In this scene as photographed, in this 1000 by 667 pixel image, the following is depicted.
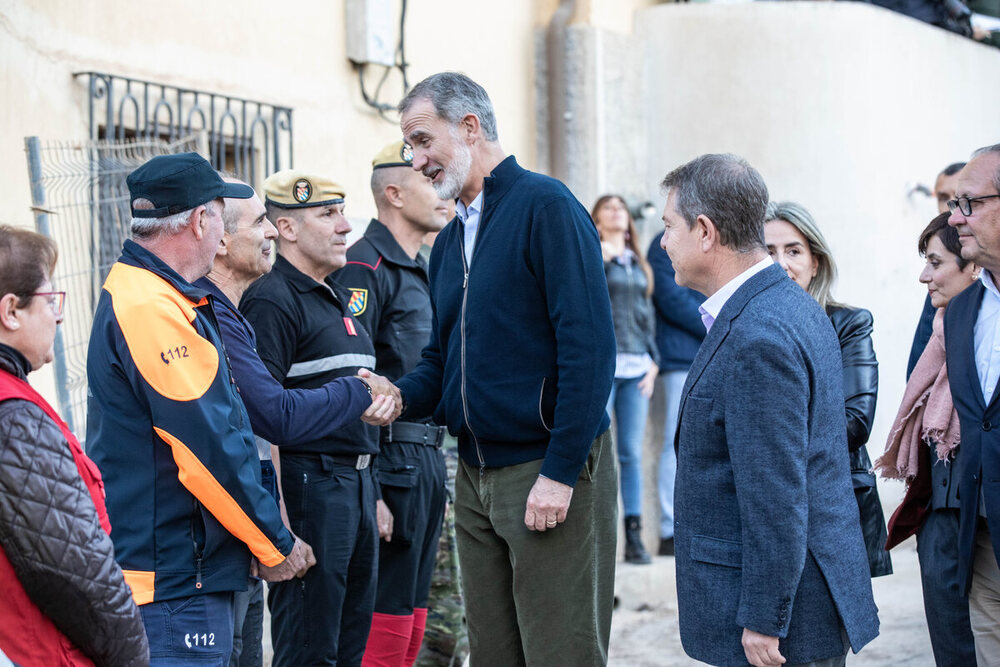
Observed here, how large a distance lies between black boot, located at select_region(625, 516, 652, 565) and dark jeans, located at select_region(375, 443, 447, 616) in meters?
2.90

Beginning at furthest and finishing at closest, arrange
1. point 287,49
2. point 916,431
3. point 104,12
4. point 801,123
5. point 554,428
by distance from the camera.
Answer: point 801,123 < point 287,49 < point 104,12 < point 916,431 < point 554,428

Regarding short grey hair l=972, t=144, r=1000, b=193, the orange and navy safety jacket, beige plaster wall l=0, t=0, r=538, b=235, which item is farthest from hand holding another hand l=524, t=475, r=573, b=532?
beige plaster wall l=0, t=0, r=538, b=235

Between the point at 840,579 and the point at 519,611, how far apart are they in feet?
3.32

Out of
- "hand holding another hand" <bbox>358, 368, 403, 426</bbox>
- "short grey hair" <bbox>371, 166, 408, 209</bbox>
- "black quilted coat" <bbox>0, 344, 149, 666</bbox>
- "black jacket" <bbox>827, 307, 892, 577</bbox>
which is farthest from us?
"short grey hair" <bbox>371, 166, 408, 209</bbox>

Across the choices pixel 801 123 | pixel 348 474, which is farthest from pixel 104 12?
pixel 801 123

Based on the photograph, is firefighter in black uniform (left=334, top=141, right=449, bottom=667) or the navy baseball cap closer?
the navy baseball cap

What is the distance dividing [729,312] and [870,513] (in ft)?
4.64

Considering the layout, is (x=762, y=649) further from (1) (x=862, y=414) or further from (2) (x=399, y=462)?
(2) (x=399, y=462)

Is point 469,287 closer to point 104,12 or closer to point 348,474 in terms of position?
point 348,474

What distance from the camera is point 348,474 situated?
382 centimetres

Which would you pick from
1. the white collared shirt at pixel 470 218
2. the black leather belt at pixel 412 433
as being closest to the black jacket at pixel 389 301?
the black leather belt at pixel 412 433

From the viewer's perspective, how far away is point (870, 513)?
3.73 metres

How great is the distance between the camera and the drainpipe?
758 centimetres

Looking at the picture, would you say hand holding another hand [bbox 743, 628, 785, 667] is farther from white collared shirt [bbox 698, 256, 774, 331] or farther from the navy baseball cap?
the navy baseball cap
